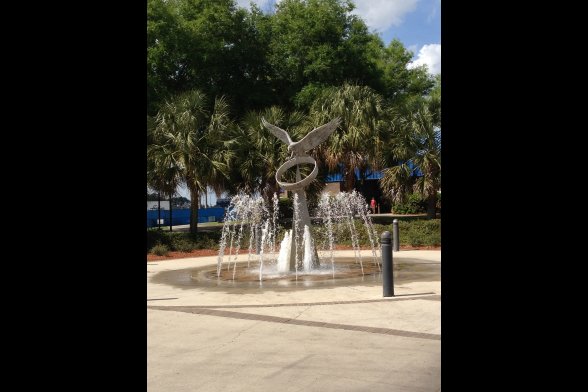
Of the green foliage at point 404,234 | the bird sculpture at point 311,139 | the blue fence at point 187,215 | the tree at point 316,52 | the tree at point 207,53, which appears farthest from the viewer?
the blue fence at point 187,215

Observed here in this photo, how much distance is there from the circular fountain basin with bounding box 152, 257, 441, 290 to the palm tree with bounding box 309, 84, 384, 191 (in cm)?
930

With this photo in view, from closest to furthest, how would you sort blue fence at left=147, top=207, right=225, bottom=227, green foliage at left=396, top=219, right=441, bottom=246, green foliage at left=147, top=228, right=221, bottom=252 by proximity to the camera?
green foliage at left=396, top=219, right=441, bottom=246, green foliage at left=147, top=228, right=221, bottom=252, blue fence at left=147, top=207, right=225, bottom=227

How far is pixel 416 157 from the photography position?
2409cm

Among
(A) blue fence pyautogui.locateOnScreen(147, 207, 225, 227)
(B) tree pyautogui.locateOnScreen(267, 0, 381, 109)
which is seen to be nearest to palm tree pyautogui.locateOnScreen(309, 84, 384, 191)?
(B) tree pyautogui.locateOnScreen(267, 0, 381, 109)

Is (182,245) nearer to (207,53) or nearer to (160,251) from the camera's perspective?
(160,251)

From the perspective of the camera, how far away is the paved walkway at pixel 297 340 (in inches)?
188

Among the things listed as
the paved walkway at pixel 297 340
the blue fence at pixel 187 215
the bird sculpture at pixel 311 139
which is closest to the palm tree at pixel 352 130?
the bird sculpture at pixel 311 139

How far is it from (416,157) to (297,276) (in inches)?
521

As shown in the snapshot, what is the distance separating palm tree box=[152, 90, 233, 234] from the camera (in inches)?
842

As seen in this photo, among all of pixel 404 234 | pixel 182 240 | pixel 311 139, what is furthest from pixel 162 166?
pixel 311 139

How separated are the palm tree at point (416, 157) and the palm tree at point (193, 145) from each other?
7.14 m

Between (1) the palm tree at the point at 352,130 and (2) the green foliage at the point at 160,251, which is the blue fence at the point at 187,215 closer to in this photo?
(1) the palm tree at the point at 352,130

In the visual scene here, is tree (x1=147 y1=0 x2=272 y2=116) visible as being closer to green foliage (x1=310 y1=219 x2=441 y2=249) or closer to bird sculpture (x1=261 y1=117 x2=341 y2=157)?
green foliage (x1=310 y1=219 x2=441 y2=249)
